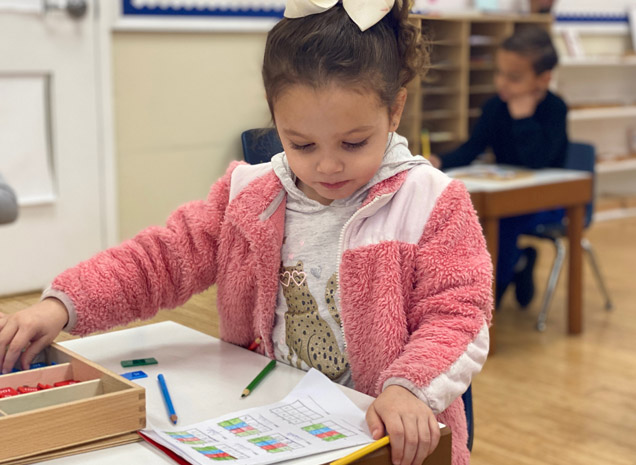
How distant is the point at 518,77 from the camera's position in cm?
333

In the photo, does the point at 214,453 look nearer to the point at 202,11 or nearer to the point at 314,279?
the point at 314,279

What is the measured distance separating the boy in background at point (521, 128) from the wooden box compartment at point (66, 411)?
2448 millimetres

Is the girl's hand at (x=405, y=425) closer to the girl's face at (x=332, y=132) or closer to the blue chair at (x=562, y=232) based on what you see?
the girl's face at (x=332, y=132)

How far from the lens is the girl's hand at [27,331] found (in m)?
0.98

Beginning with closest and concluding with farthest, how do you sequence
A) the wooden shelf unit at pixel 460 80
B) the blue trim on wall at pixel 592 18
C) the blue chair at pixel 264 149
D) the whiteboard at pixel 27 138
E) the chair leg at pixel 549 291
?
the blue chair at pixel 264 149
the whiteboard at pixel 27 138
the chair leg at pixel 549 291
the wooden shelf unit at pixel 460 80
the blue trim on wall at pixel 592 18

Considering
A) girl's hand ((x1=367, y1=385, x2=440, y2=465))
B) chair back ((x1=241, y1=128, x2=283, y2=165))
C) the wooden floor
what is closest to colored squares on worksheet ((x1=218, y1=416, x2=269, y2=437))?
girl's hand ((x1=367, y1=385, x2=440, y2=465))

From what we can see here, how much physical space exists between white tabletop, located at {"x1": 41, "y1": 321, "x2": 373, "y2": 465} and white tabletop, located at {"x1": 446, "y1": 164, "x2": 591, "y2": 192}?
175 cm

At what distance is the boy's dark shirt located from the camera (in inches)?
128

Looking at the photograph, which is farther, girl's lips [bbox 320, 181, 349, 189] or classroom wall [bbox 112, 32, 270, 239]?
classroom wall [bbox 112, 32, 270, 239]

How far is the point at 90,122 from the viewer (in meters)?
3.34

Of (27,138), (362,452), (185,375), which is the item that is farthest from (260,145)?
(27,138)

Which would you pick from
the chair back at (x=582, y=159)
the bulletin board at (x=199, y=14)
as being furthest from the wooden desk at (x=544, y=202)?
the bulletin board at (x=199, y=14)

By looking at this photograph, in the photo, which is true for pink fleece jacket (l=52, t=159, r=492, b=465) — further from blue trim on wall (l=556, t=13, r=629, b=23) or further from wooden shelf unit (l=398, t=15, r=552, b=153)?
blue trim on wall (l=556, t=13, r=629, b=23)

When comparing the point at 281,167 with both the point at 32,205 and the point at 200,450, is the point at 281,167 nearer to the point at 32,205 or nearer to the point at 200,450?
the point at 200,450
